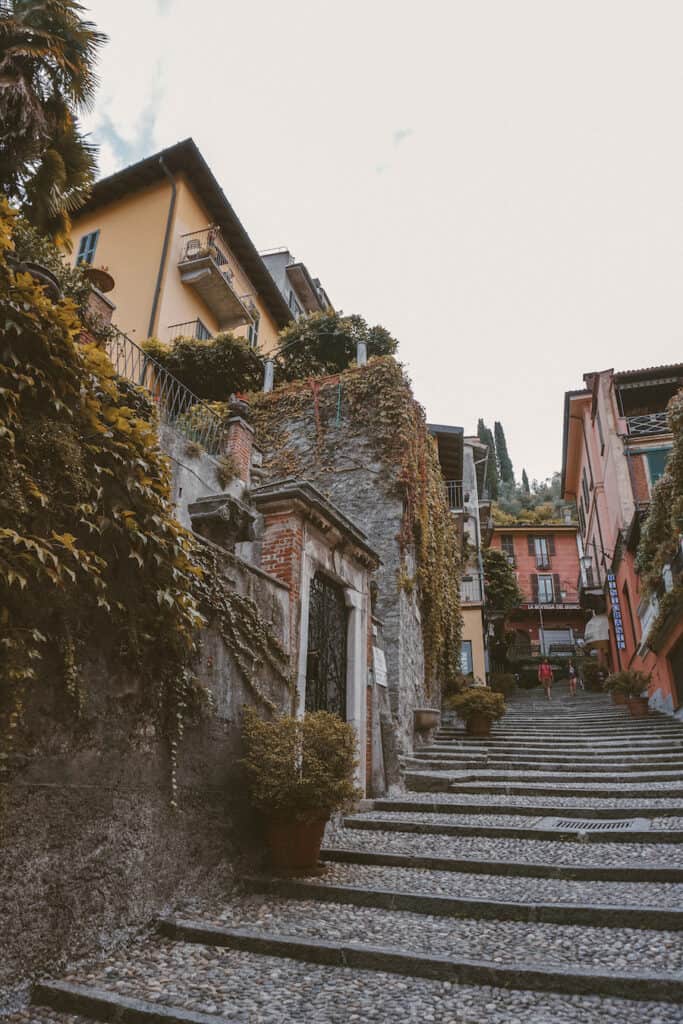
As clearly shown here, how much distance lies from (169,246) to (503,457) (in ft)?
162

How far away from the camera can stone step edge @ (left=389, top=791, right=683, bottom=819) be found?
6.89 metres

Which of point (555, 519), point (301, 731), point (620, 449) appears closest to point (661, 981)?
point (301, 731)

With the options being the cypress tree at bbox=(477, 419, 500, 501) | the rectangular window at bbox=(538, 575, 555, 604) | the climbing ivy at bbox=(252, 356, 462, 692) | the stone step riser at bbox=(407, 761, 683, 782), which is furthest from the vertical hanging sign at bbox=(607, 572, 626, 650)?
the rectangular window at bbox=(538, 575, 555, 604)

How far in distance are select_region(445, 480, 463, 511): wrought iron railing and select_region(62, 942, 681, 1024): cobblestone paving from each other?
1659 centimetres

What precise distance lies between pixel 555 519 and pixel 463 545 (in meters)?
32.9

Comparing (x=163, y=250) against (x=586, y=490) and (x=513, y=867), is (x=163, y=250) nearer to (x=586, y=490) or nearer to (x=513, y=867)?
(x=513, y=867)

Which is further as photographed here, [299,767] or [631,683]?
[631,683]

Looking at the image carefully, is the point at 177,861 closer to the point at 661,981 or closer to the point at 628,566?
the point at 661,981

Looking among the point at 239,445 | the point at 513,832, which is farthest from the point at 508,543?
the point at 513,832

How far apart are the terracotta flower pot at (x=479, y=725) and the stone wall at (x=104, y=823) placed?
28.4 ft

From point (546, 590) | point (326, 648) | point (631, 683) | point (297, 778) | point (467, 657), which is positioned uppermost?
point (546, 590)

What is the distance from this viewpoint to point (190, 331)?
17859mm

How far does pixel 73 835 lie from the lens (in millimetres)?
3623

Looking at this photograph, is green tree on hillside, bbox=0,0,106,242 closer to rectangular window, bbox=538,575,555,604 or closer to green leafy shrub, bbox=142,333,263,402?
green leafy shrub, bbox=142,333,263,402
